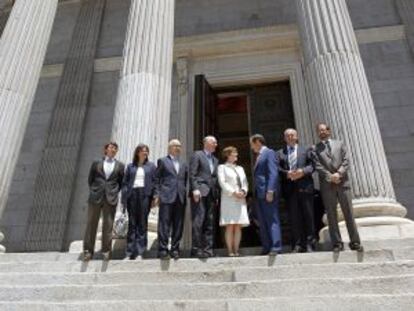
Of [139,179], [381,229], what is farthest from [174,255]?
[381,229]

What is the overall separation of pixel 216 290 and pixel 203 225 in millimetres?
1732

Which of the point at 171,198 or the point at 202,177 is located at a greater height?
the point at 202,177

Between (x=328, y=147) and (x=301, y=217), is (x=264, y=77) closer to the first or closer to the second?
(x=328, y=147)

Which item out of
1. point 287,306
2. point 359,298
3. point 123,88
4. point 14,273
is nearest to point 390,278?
point 359,298

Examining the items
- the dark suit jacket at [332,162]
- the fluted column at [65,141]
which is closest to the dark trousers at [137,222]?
the dark suit jacket at [332,162]

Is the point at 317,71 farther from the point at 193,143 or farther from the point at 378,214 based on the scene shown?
the point at 193,143

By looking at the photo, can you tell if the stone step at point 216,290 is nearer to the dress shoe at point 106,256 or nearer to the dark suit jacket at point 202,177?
→ the dress shoe at point 106,256

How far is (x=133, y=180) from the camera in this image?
734 centimetres

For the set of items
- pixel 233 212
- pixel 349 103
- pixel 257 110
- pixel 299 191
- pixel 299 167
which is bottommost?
pixel 233 212

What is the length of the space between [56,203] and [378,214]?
957cm

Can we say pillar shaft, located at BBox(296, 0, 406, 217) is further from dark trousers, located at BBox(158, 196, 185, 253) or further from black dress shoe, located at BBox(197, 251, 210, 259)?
dark trousers, located at BBox(158, 196, 185, 253)

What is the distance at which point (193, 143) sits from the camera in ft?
43.3

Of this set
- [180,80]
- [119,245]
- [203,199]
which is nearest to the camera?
[203,199]

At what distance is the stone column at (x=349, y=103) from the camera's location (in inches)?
292
